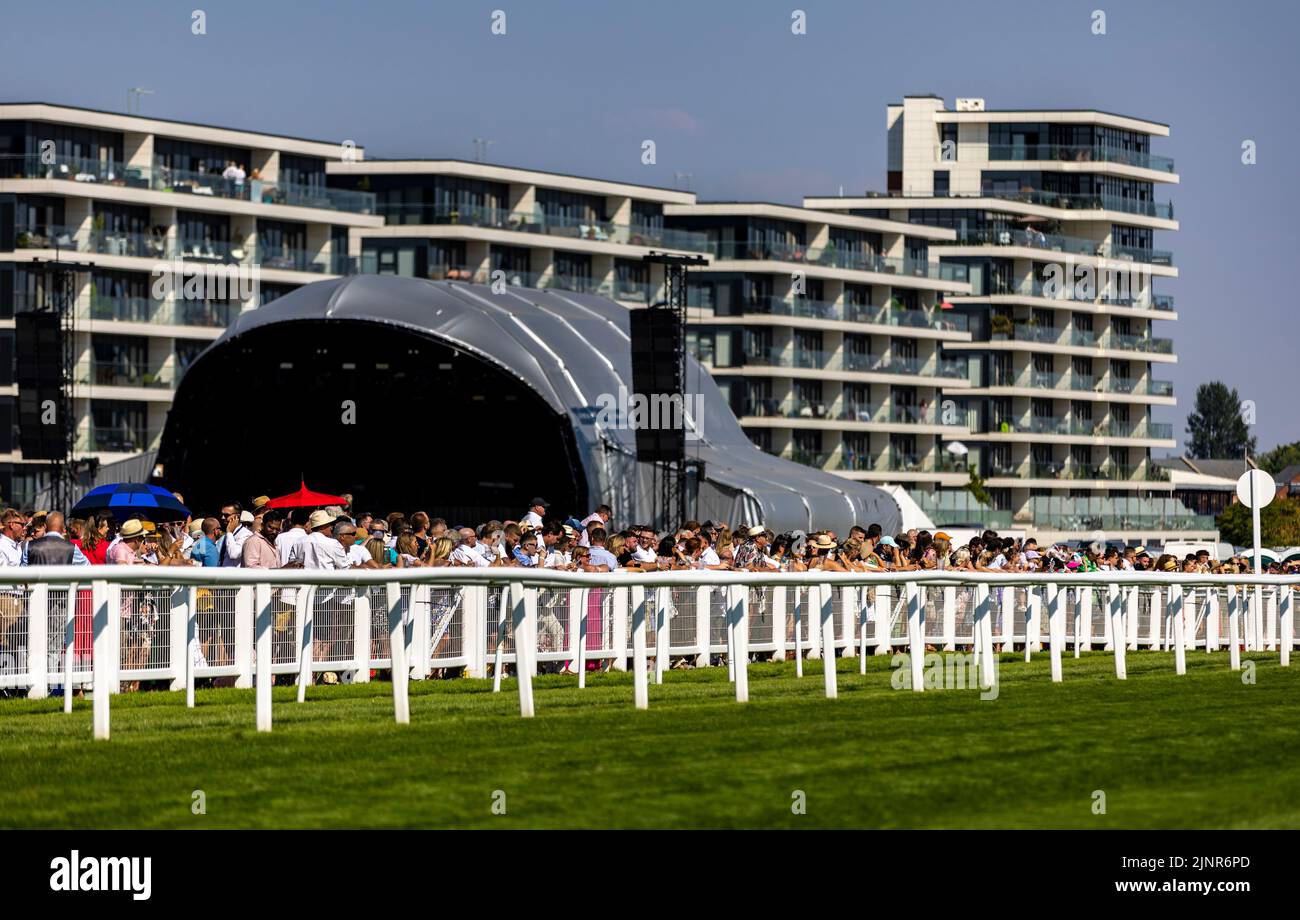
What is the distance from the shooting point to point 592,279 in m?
93.3

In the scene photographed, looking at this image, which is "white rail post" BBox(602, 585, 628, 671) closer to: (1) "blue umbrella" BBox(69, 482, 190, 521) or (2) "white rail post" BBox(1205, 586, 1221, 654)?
(2) "white rail post" BBox(1205, 586, 1221, 654)

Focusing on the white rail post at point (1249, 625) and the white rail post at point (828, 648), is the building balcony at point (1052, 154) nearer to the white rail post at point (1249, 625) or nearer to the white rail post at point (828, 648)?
the white rail post at point (1249, 625)

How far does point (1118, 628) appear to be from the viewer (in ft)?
61.7

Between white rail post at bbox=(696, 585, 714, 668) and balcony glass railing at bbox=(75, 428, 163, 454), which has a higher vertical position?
balcony glass railing at bbox=(75, 428, 163, 454)

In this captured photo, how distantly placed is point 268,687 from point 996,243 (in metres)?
102

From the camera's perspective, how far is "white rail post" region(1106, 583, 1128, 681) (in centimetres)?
1861

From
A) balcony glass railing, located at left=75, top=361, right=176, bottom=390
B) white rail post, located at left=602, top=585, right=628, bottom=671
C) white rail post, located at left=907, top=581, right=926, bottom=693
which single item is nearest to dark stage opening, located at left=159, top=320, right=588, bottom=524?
balcony glass railing, located at left=75, top=361, right=176, bottom=390

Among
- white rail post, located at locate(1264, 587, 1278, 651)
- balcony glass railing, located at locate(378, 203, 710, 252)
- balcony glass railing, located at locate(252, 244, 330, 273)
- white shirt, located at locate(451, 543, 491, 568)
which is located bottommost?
white rail post, located at locate(1264, 587, 1278, 651)

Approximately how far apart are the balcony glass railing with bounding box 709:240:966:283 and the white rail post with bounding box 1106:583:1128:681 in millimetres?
78792

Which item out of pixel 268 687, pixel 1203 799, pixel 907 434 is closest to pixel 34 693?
pixel 268 687

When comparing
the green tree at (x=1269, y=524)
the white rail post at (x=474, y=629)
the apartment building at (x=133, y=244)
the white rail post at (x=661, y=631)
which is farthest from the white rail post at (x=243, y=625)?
the green tree at (x=1269, y=524)

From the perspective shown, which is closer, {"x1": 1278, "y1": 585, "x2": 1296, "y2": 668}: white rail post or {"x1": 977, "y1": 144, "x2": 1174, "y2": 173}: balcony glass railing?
{"x1": 1278, "y1": 585, "x2": 1296, "y2": 668}: white rail post

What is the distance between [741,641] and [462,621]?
119 inches

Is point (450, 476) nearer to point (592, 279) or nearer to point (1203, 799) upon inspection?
point (592, 279)
